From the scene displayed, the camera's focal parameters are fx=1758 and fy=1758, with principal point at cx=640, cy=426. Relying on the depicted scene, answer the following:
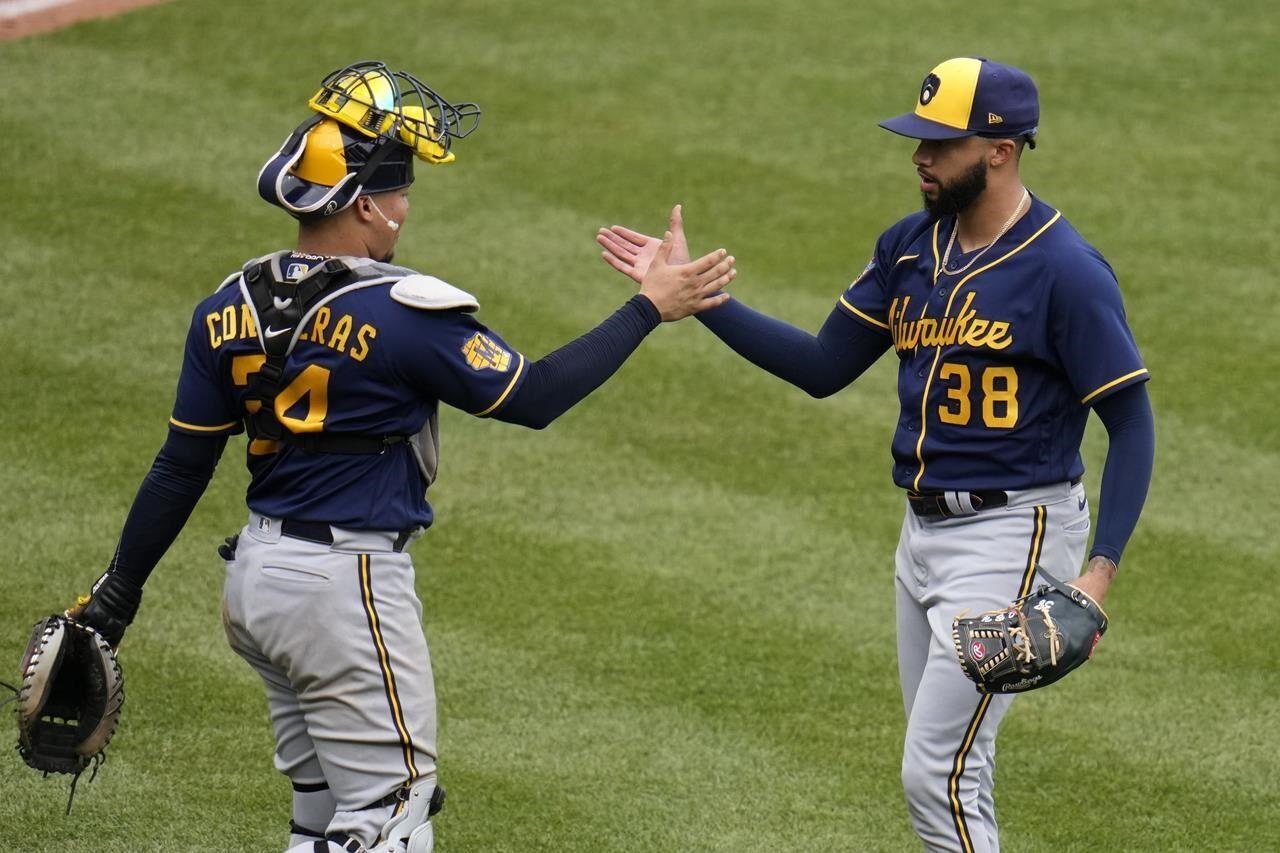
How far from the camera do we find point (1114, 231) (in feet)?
32.9

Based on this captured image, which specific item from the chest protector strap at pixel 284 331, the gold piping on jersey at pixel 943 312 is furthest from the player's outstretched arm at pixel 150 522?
the gold piping on jersey at pixel 943 312

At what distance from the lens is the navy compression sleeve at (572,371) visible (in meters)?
3.93

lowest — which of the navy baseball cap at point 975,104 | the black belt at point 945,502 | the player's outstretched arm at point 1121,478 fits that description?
the black belt at point 945,502

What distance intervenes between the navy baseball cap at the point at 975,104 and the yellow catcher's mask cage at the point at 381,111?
1056mm

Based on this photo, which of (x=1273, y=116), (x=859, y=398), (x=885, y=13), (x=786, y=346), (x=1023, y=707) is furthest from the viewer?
(x=885, y=13)

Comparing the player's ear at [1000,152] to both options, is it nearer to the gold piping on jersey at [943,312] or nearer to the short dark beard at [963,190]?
the short dark beard at [963,190]

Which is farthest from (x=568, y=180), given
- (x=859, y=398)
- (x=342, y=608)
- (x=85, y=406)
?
(x=342, y=608)

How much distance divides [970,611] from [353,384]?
1.49m

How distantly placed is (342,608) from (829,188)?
23.5 ft

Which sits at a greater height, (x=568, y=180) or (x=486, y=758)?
(x=568, y=180)

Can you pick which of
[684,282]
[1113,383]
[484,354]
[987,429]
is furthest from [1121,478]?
[484,354]

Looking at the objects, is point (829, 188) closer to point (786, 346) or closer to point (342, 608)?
point (786, 346)

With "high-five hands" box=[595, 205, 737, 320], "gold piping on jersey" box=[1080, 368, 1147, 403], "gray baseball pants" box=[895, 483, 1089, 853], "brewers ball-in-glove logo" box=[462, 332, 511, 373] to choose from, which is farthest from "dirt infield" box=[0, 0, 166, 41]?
"gold piping on jersey" box=[1080, 368, 1147, 403]

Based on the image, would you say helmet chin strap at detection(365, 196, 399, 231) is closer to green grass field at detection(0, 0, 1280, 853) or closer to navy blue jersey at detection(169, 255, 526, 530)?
navy blue jersey at detection(169, 255, 526, 530)
